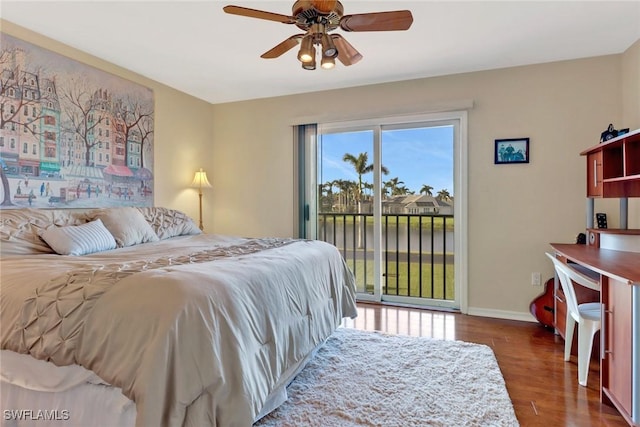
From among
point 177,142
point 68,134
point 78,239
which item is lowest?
point 78,239

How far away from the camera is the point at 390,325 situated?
314 cm

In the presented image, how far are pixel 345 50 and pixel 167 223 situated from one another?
7.48ft

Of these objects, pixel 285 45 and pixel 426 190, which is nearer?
pixel 285 45

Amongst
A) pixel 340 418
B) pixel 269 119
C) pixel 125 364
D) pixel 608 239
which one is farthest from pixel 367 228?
pixel 125 364

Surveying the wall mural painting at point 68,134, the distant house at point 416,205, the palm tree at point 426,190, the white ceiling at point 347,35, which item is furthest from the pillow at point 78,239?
the palm tree at point 426,190

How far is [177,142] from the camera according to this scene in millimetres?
4035

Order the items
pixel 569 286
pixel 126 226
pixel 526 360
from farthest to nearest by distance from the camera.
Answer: pixel 126 226 → pixel 526 360 → pixel 569 286

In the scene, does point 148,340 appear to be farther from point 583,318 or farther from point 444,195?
point 444,195

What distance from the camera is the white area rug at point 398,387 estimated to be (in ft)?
5.69

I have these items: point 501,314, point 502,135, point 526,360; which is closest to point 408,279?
point 501,314

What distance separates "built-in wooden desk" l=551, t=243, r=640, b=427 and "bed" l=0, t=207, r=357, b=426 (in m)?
1.61

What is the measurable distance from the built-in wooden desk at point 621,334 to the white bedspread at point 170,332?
1632 millimetres

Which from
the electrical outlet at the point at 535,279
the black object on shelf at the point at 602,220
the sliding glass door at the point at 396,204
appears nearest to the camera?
the black object on shelf at the point at 602,220

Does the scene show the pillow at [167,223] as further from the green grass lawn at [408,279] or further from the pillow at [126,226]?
the green grass lawn at [408,279]
